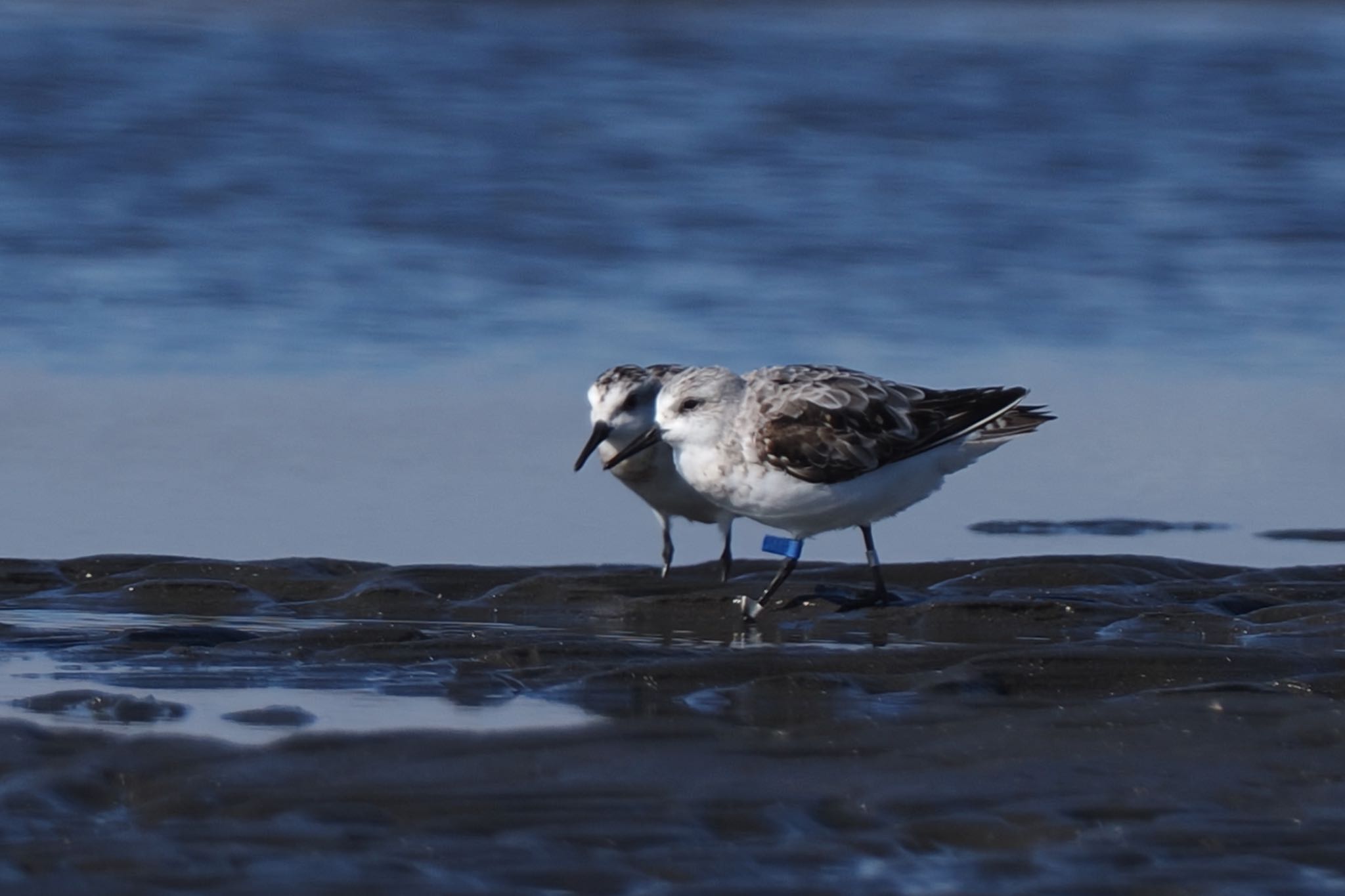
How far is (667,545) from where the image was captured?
24.6 ft

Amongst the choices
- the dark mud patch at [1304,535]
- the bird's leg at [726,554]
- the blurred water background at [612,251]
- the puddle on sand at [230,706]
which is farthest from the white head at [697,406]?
the dark mud patch at [1304,535]

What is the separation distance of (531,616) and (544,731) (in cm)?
172

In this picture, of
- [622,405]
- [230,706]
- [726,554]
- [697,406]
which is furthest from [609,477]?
[230,706]

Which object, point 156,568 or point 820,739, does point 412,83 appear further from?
point 820,739

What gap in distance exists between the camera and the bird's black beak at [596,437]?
745cm

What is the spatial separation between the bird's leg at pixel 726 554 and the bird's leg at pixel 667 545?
0.19m

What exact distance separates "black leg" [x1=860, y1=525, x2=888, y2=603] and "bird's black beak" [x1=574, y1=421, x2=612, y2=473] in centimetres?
103

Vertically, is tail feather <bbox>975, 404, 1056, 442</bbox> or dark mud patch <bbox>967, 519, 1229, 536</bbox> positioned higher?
tail feather <bbox>975, 404, 1056, 442</bbox>

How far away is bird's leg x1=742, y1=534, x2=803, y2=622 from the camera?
6766mm

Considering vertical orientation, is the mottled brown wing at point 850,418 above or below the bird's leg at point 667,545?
above

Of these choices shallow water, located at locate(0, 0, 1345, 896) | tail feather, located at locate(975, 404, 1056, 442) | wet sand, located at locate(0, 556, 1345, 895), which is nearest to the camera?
wet sand, located at locate(0, 556, 1345, 895)

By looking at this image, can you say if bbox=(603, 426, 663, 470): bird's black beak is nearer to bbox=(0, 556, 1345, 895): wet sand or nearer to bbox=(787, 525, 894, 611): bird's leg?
bbox=(0, 556, 1345, 895): wet sand

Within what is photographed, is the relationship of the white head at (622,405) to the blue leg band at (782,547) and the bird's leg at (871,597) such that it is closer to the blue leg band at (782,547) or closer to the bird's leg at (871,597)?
the blue leg band at (782,547)

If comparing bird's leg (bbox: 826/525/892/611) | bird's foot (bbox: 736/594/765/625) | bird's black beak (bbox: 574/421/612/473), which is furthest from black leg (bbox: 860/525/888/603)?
bird's black beak (bbox: 574/421/612/473)
